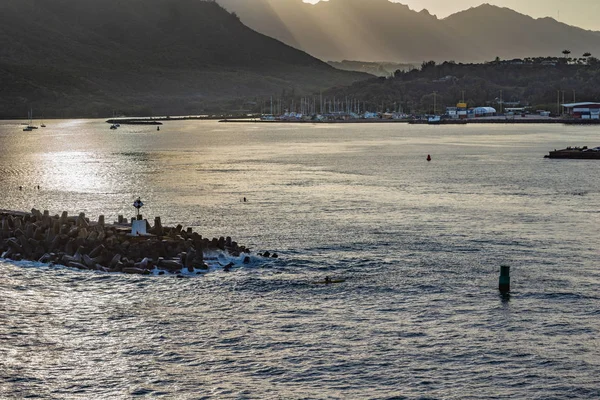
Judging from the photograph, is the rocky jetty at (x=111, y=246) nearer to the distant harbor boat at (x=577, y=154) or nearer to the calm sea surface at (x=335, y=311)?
the calm sea surface at (x=335, y=311)

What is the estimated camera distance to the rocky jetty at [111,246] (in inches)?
1543

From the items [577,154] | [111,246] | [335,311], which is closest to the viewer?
[335,311]

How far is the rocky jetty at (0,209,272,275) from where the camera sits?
39188mm

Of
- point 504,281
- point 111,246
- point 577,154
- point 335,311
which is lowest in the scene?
point 335,311

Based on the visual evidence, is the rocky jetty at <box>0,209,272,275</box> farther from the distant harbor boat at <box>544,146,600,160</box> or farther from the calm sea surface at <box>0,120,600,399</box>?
the distant harbor boat at <box>544,146,600,160</box>

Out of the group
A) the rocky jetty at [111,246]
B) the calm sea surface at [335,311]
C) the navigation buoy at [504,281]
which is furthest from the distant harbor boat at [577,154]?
the navigation buoy at [504,281]

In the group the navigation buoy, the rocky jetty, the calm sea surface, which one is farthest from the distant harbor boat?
the navigation buoy

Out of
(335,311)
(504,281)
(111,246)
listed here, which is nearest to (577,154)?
(504,281)

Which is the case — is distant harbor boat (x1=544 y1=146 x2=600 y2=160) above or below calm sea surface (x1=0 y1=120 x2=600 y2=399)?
above

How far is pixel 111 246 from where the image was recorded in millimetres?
40625

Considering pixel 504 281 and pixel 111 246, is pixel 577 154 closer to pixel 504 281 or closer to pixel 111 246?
pixel 504 281

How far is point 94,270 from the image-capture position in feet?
130

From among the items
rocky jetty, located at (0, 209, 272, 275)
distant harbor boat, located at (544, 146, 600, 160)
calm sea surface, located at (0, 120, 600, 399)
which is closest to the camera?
calm sea surface, located at (0, 120, 600, 399)

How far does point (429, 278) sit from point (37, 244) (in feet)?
61.3
